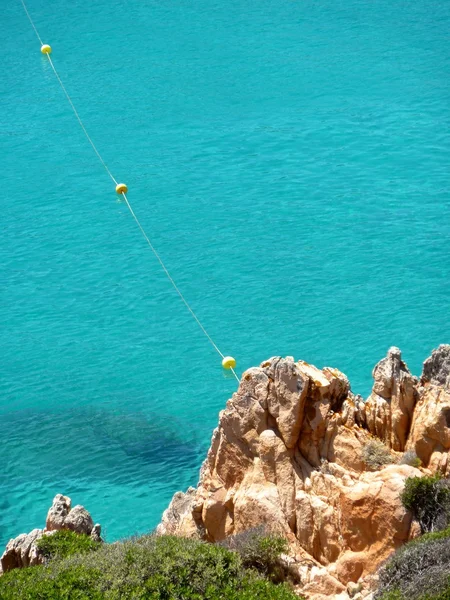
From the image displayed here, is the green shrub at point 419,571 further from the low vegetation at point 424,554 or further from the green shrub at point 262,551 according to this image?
the green shrub at point 262,551

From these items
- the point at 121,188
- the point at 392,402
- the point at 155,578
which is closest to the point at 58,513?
the point at 155,578

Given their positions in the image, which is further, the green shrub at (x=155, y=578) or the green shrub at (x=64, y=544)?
the green shrub at (x=64, y=544)

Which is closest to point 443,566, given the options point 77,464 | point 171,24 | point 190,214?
point 77,464

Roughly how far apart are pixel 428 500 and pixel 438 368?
2.07 meters

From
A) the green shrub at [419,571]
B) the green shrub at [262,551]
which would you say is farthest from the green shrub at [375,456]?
the green shrub at [419,571]

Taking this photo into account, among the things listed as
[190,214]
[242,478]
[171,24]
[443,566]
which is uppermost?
[171,24]

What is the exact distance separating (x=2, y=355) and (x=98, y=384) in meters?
2.32

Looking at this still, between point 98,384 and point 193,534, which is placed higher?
point 98,384

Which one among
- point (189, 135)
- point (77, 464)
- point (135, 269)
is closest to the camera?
point (77, 464)

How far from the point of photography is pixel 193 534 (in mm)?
11078

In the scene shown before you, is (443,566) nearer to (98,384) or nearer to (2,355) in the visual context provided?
(98,384)

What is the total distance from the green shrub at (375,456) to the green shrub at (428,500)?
117 cm

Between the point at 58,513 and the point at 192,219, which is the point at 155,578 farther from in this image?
the point at 192,219

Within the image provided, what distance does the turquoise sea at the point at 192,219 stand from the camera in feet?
57.1
